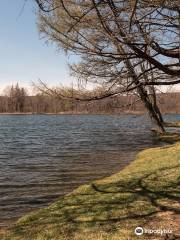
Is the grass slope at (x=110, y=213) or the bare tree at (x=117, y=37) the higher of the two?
the bare tree at (x=117, y=37)

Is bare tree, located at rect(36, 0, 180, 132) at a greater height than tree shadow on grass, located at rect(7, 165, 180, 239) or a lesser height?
greater

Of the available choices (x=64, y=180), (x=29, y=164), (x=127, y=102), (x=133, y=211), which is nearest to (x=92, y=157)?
(x=29, y=164)

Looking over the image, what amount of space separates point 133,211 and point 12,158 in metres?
17.2

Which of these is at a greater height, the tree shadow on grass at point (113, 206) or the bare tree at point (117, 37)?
the bare tree at point (117, 37)

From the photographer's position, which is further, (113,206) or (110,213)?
(113,206)

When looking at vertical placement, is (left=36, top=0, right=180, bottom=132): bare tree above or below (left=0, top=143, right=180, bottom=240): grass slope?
above

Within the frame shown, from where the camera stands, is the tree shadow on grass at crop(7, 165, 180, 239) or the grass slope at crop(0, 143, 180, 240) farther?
the tree shadow on grass at crop(7, 165, 180, 239)

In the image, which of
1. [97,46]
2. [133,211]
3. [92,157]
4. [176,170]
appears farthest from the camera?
[92,157]

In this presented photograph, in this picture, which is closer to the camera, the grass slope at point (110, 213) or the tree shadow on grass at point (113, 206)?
the grass slope at point (110, 213)

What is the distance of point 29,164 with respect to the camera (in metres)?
21.8

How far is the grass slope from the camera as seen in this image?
7512mm

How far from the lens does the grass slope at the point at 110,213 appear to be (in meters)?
7.51

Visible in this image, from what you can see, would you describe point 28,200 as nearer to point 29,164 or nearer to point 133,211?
point 133,211

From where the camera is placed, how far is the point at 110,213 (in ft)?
28.1
